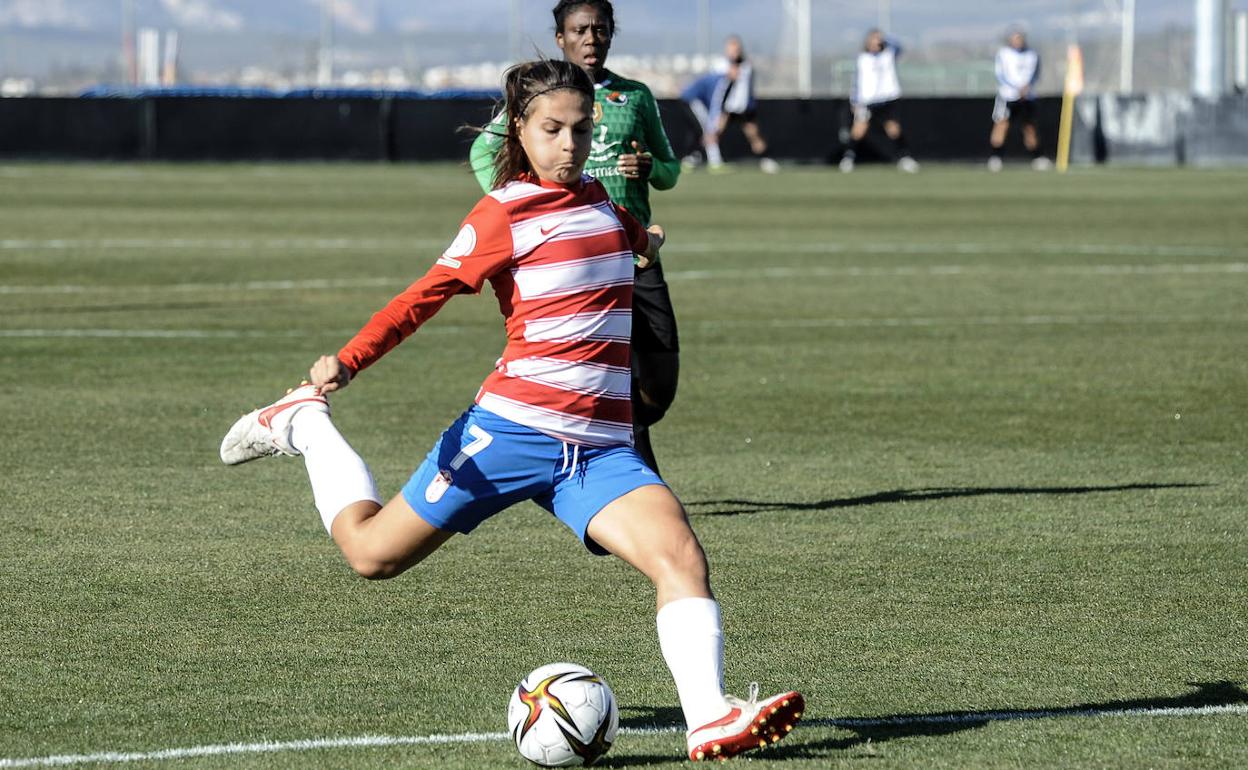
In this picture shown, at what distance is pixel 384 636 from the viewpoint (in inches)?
255

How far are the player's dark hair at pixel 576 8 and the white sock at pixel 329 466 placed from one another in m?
2.91

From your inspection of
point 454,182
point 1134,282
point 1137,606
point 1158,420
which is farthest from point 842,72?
point 1137,606

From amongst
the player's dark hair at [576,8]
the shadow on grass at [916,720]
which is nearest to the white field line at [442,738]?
the shadow on grass at [916,720]

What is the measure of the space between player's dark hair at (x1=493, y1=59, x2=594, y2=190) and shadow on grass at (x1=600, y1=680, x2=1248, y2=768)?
→ 1556mm

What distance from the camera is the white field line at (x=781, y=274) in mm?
18453

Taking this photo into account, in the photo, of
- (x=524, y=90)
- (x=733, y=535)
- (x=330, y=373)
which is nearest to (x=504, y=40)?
(x=733, y=535)

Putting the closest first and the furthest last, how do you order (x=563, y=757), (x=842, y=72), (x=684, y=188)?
(x=563, y=757) → (x=684, y=188) → (x=842, y=72)

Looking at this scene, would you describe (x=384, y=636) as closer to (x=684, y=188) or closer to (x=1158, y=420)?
(x=1158, y=420)

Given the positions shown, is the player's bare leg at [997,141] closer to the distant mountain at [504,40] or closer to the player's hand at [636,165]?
the distant mountain at [504,40]

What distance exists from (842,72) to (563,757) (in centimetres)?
6666

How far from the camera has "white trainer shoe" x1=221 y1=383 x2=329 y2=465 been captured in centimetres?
588

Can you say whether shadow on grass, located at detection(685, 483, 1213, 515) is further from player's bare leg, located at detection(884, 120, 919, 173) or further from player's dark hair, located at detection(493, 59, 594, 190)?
player's bare leg, located at detection(884, 120, 919, 173)

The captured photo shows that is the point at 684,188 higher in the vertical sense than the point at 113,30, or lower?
lower

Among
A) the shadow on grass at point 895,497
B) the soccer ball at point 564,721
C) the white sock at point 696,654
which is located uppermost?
the white sock at point 696,654
